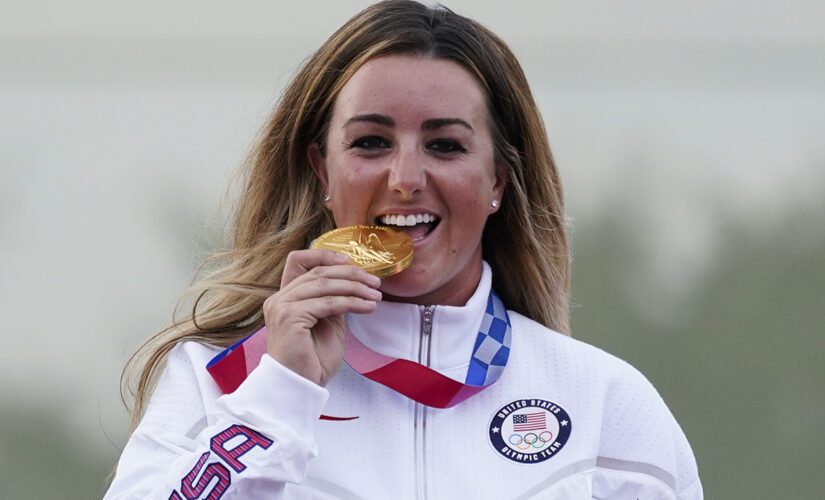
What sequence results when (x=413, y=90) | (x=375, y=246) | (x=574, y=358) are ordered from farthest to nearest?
1. (x=574, y=358)
2. (x=413, y=90)
3. (x=375, y=246)

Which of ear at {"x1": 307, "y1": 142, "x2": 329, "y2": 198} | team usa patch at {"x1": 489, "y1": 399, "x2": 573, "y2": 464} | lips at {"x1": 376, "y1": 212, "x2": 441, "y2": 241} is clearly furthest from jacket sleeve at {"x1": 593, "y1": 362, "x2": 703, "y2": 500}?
ear at {"x1": 307, "y1": 142, "x2": 329, "y2": 198}

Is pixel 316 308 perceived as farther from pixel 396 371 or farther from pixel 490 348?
pixel 490 348

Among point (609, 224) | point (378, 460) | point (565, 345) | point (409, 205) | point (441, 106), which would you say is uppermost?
point (609, 224)

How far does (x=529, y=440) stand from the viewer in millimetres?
3299

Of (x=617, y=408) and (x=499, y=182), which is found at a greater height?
(x=499, y=182)

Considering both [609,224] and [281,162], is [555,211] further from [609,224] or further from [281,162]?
[609,224]

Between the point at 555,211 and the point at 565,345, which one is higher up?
the point at 555,211

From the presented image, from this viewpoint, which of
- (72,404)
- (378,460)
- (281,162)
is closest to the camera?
(378,460)

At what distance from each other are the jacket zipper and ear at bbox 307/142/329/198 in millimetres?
399

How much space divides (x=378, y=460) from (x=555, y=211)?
2.83 ft

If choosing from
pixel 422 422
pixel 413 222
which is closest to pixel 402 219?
pixel 413 222

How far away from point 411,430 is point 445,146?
59cm

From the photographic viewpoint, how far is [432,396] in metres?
3.28

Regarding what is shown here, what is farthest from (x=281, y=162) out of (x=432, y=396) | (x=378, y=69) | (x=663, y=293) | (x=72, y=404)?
(x=663, y=293)
